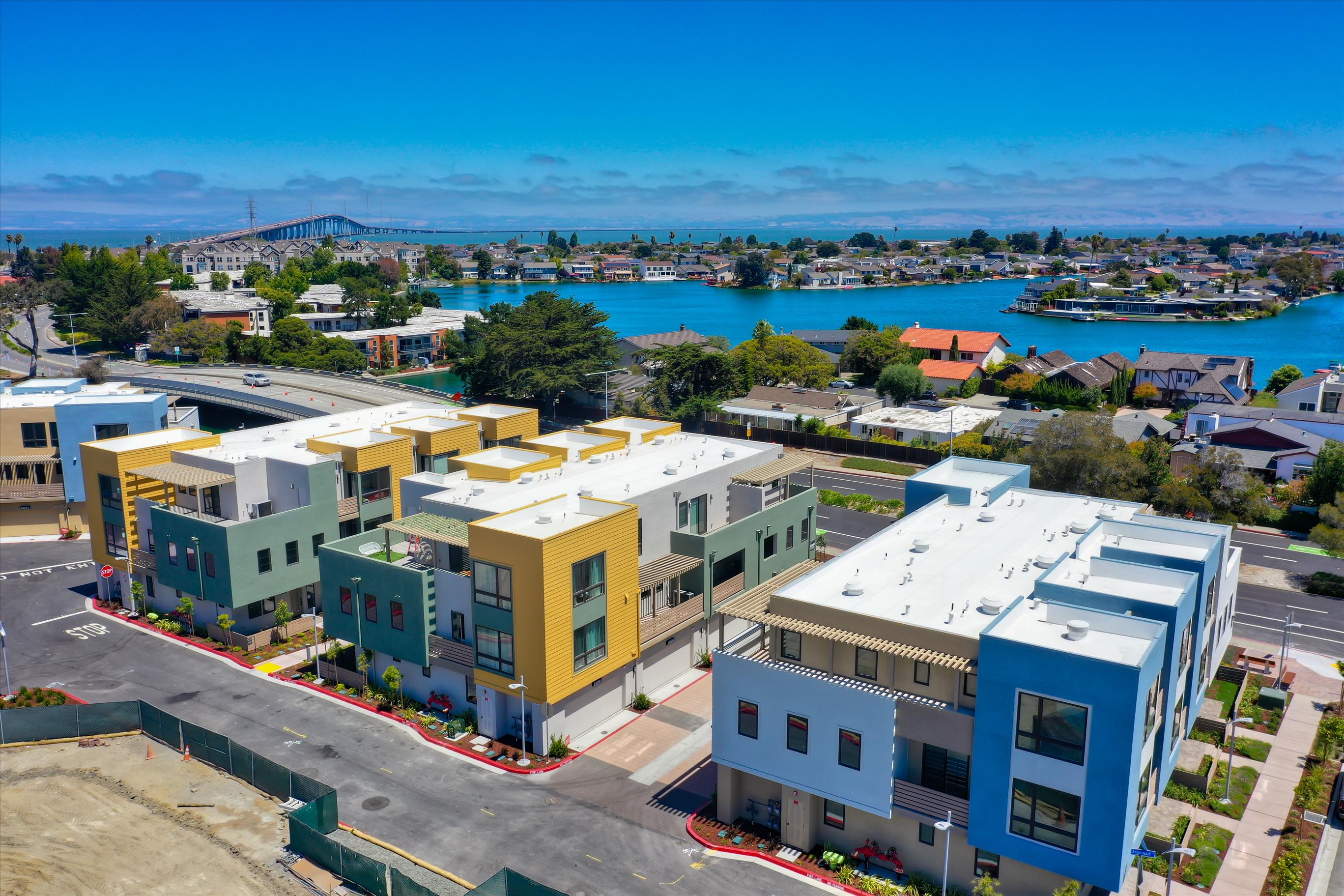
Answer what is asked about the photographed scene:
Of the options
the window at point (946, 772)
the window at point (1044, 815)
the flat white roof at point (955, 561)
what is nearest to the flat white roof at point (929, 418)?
the flat white roof at point (955, 561)

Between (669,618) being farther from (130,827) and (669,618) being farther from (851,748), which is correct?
(130,827)

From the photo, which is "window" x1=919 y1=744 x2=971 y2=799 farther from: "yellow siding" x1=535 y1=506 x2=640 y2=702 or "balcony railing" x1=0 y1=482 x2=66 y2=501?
"balcony railing" x1=0 y1=482 x2=66 y2=501

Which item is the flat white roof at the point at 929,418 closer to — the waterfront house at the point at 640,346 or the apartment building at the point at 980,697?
the waterfront house at the point at 640,346

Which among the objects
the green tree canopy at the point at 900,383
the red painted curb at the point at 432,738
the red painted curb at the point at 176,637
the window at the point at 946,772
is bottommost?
the red painted curb at the point at 432,738

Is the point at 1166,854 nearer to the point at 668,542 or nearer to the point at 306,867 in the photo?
the point at 668,542

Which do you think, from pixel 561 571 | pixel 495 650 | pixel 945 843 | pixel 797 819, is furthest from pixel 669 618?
pixel 945 843

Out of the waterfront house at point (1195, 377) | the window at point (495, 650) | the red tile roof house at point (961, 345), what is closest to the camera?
the window at point (495, 650)

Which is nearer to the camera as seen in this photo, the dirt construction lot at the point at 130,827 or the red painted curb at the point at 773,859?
the red painted curb at the point at 773,859
